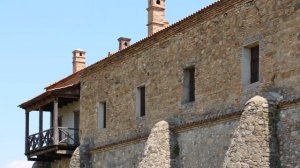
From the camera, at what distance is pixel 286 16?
1609 centimetres

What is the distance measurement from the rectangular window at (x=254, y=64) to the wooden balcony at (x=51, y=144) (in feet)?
36.8

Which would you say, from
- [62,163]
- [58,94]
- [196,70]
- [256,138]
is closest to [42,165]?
[62,163]

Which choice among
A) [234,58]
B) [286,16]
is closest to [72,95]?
[234,58]

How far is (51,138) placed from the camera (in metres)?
26.9

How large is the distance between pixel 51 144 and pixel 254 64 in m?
11.7

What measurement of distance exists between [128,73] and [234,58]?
6.38 metres

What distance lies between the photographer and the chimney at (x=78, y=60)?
113 ft

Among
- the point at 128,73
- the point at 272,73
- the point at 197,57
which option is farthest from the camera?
the point at 128,73

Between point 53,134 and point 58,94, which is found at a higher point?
point 58,94

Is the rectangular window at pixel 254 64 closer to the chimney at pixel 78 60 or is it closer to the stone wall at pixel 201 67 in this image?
the stone wall at pixel 201 67

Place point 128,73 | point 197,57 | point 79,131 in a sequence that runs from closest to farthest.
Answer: point 197,57
point 128,73
point 79,131

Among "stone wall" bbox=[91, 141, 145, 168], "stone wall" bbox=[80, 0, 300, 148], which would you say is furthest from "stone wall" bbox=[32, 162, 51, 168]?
"stone wall" bbox=[91, 141, 145, 168]

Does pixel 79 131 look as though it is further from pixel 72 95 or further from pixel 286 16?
pixel 286 16

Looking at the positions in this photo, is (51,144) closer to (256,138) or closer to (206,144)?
(206,144)
